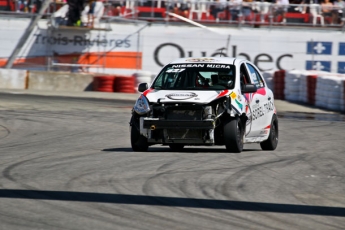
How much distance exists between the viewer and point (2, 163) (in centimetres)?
977

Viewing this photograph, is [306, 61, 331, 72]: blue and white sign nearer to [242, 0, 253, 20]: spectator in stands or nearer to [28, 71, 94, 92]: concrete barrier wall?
[242, 0, 253, 20]: spectator in stands

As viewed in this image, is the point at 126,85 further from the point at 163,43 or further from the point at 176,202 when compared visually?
the point at 176,202

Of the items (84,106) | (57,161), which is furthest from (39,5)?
(57,161)

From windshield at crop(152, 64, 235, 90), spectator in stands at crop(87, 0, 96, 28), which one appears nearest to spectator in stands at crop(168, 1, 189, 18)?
spectator in stands at crop(87, 0, 96, 28)

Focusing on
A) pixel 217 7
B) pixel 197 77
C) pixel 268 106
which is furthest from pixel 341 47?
pixel 197 77

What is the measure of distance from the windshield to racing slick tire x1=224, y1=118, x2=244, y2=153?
644 millimetres

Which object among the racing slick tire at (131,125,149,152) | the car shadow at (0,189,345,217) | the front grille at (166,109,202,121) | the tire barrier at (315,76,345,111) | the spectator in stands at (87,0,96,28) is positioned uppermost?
the spectator in stands at (87,0,96,28)

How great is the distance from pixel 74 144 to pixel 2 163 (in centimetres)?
298

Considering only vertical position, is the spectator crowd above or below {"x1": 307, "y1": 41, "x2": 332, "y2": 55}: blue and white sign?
above

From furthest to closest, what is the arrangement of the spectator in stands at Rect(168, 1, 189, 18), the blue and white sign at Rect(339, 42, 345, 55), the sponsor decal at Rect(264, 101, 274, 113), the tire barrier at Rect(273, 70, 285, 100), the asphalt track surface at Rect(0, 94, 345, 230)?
the blue and white sign at Rect(339, 42, 345, 55), the spectator in stands at Rect(168, 1, 189, 18), the tire barrier at Rect(273, 70, 285, 100), the sponsor decal at Rect(264, 101, 274, 113), the asphalt track surface at Rect(0, 94, 345, 230)

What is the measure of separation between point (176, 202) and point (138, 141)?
424 cm

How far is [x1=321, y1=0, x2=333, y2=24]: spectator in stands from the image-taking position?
99.6ft

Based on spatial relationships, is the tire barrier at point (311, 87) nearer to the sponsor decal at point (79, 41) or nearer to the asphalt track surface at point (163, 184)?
the sponsor decal at point (79, 41)

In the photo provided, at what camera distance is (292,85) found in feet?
86.3
